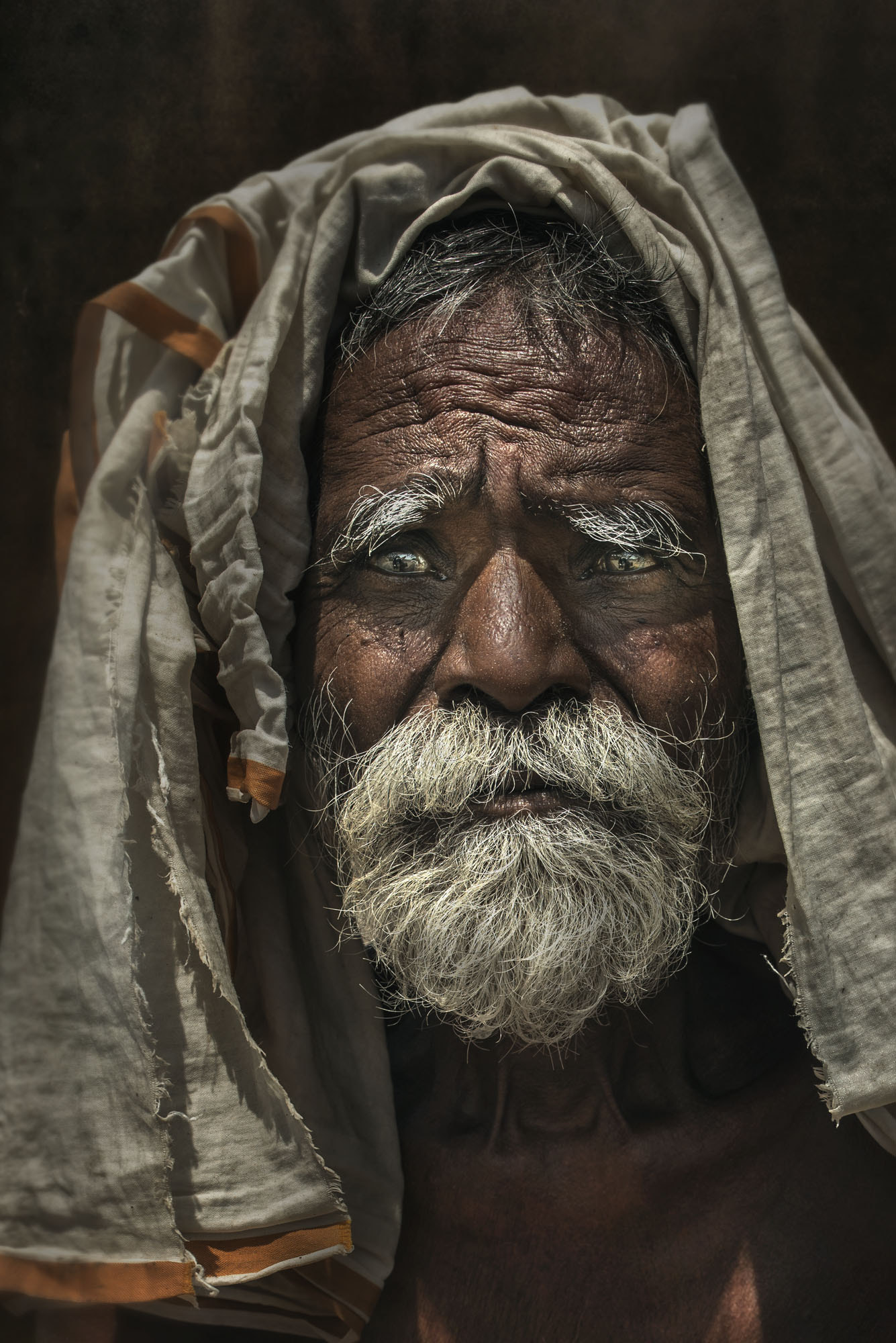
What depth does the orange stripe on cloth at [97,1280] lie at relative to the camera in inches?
58.4

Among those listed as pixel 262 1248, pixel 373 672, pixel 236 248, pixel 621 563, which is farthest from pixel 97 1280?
pixel 236 248

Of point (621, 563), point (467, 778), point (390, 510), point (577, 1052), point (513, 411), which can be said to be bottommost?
point (577, 1052)

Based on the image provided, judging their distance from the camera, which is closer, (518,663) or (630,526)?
(518,663)

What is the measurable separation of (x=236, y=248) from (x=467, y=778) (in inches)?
39.3

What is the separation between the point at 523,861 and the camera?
5.18 ft

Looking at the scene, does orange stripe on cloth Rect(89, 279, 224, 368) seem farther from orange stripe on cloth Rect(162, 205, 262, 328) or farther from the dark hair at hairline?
the dark hair at hairline

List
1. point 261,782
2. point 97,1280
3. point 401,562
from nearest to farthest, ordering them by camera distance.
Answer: point 97,1280
point 261,782
point 401,562

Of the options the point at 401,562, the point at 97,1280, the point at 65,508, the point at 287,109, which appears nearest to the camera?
the point at 97,1280

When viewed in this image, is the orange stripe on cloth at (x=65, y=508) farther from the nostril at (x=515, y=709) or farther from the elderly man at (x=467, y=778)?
the nostril at (x=515, y=709)

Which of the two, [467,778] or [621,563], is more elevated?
[621,563]

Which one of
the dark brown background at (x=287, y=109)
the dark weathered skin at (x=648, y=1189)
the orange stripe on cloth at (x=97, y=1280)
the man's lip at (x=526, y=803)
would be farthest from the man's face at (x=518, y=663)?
the dark brown background at (x=287, y=109)

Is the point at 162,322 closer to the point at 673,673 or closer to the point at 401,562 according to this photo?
the point at 401,562

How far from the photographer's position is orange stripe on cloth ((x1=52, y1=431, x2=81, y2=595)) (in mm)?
1860

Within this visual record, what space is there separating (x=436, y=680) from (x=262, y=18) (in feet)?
4.47
